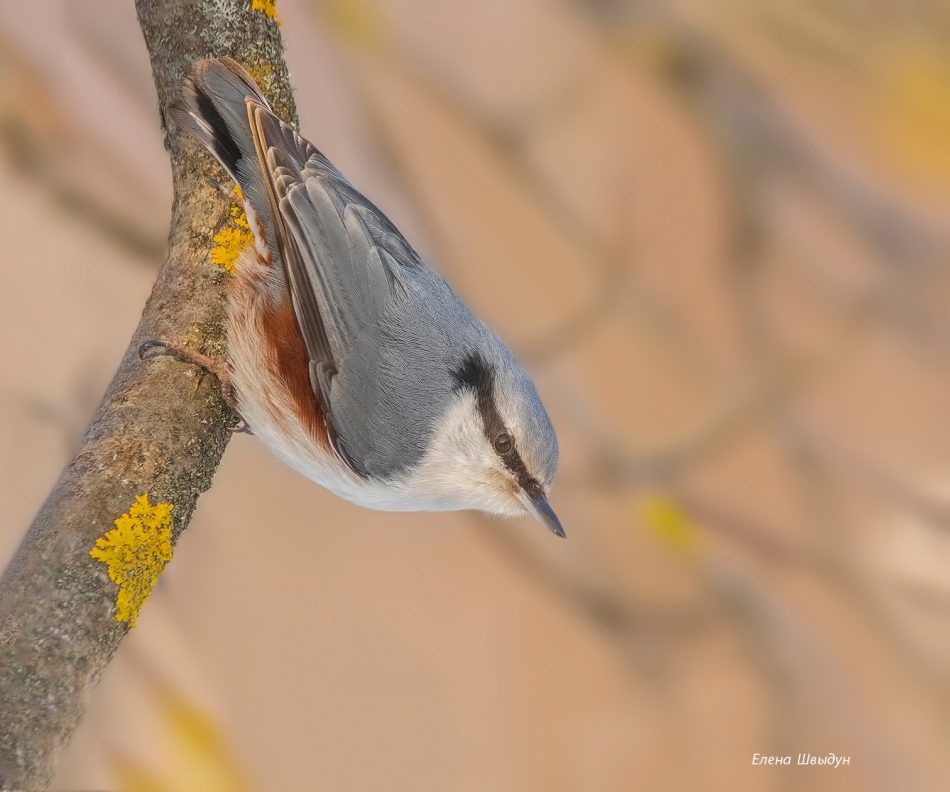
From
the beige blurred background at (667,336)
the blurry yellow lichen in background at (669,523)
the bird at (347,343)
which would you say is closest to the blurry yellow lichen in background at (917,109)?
the beige blurred background at (667,336)

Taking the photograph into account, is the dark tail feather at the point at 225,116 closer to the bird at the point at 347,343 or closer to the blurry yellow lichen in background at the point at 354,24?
the bird at the point at 347,343

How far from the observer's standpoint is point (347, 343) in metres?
1.33

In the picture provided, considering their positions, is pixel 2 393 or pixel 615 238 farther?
pixel 615 238

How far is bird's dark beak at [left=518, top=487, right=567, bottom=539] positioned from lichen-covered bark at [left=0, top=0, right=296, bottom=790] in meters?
0.46

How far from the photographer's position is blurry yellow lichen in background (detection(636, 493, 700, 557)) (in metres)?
2.48

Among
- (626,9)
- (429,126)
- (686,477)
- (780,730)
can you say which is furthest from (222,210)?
(780,730)

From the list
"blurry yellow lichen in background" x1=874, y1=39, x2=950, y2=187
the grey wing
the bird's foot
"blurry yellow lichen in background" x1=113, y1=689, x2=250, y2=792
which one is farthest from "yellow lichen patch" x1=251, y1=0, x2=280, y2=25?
"blurry yellow lichen in background" x1=874, y1=39, x2=950, y2=187

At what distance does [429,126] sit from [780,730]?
6.10 ft

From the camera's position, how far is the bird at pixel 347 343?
4.28 ft

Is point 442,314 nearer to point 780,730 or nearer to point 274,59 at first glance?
point 274,59

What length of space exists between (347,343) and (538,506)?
363 millimetres

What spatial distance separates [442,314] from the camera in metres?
1.37

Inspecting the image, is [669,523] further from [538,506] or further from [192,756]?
[192,756]

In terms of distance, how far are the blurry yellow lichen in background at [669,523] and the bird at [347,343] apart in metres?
1.14
